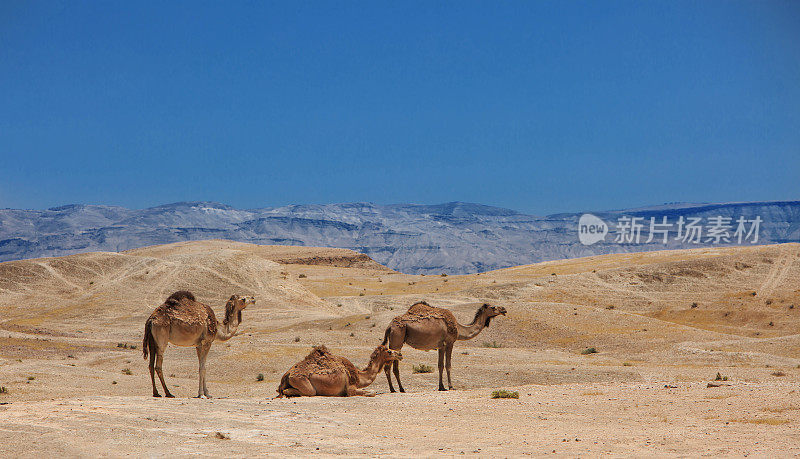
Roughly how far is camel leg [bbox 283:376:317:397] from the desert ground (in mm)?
672

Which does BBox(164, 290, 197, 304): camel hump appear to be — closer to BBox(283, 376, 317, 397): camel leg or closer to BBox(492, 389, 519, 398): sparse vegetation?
BBox(283, 376, 317, 397): camel leg

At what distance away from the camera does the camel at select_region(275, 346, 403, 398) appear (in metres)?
17.2

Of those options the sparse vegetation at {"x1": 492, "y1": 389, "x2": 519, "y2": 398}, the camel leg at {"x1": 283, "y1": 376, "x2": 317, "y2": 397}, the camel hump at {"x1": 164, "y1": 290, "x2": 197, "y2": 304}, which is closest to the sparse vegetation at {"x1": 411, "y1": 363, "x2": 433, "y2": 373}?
the sparse vegetation at {"x1": 492, "y1": 389, "x2": 519, "y2": 398}

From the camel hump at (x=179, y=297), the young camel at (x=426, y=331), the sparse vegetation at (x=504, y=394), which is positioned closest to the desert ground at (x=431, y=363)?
the sparse vegetation at (x=504, y=394)

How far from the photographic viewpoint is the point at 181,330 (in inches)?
704

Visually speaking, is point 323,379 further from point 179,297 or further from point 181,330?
point 179,297

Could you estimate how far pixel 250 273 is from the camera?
60500 millimetres

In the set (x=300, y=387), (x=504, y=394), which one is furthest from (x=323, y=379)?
(x=504, y=394)

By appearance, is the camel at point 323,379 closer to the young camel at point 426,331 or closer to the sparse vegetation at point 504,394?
the young camel at point 426,331

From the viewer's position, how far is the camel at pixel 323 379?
56.4ft

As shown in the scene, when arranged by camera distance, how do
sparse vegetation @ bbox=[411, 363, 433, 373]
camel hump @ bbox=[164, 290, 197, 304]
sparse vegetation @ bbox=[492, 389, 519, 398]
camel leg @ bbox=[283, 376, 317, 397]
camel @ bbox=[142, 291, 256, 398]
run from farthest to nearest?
sparse vegetation @ bbox=[411, 363, 433, 373] → camel hump @ bbox=[164, 290, 197, 304] → sparse vegetation @ bbox=[492, 389, 519, 398] → camel @ bbox=[142, 291, 256, 398] → camel leg @ bbox=[283, 376, 317, 397]

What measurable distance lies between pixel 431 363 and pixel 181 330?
1333 cm

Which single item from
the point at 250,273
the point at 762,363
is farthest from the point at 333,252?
the point at 762,363

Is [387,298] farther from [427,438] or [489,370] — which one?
[427,438]
